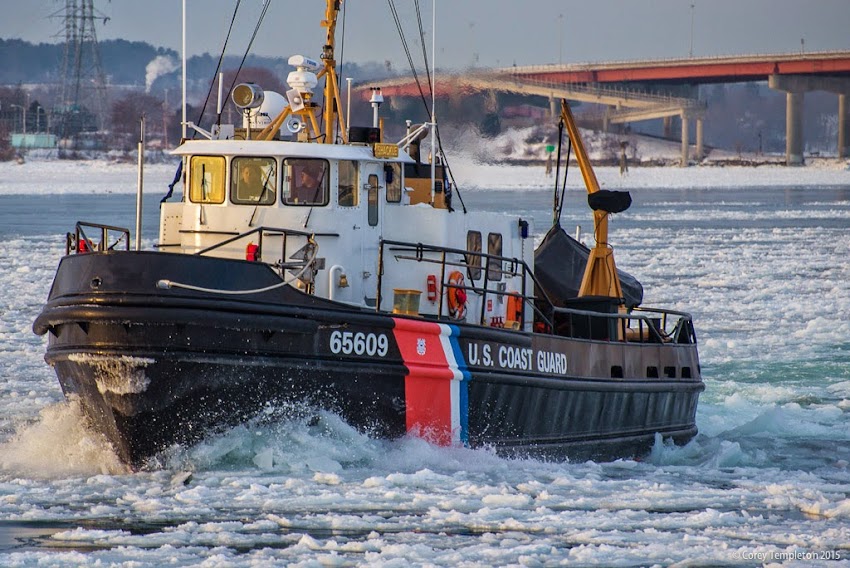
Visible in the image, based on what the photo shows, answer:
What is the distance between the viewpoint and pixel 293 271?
1195 cm

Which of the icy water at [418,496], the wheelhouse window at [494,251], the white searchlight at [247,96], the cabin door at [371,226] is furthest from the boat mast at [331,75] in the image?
the icy water at [418,496]

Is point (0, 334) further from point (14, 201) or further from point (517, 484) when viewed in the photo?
point (14, 201)

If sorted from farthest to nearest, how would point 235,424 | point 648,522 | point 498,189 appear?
point 498,189 → point 235,424 → point 648,522

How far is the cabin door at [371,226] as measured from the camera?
41.7 feet

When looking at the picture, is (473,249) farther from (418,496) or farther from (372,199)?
(418,496)

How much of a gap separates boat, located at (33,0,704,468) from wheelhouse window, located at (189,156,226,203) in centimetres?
2

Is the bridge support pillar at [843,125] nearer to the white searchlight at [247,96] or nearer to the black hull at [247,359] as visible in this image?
the white searchlight at [247,96]

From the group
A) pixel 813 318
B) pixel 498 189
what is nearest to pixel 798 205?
pixel 498 189

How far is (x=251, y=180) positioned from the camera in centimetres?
1250

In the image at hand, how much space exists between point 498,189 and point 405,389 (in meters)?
50.7

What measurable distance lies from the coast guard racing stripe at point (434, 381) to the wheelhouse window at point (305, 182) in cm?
142

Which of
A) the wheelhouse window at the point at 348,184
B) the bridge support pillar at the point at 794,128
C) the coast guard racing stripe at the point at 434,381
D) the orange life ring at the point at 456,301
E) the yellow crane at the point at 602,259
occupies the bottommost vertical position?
the coast guard racing stripe at the point at 434,381

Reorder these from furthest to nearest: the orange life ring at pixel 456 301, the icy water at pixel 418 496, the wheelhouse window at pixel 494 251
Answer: the wheelhouse window at pixel 494 251 → the orange life ring at pixel 456 301 → the icy water at pixel 418 496

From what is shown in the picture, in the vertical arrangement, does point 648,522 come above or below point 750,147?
below
